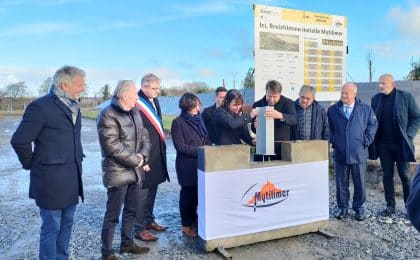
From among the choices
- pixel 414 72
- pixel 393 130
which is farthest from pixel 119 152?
pixel 414 72

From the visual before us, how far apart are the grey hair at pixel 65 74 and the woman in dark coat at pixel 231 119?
1740 mm

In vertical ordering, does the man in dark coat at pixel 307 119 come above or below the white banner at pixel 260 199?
above

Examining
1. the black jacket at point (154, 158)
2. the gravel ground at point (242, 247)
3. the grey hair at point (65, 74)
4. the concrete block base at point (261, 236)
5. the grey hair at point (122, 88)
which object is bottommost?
the gravel ground at point (242, 247)

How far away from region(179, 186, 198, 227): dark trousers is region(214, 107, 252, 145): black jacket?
0.70m

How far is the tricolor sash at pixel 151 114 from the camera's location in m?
4.39

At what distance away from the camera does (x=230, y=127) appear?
4.42m

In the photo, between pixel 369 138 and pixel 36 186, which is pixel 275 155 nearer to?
pixel 369 138

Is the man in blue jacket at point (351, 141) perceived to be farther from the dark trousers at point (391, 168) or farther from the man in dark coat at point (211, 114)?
the man in dark coat at point (211, 114)

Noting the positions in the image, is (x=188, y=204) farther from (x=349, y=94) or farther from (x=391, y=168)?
(x=391, y=168)

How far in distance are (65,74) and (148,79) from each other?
1.22m

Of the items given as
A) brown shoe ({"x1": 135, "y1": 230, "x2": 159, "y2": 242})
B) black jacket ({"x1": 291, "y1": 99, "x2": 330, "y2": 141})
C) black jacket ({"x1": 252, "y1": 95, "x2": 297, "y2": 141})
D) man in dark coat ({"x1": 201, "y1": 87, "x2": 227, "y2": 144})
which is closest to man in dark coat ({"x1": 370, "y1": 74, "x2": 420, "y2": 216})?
black jacket ({"x1": 291, "y1": 99, "x2": 330, "y2": 141})

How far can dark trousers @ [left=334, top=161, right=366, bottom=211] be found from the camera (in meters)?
5.13

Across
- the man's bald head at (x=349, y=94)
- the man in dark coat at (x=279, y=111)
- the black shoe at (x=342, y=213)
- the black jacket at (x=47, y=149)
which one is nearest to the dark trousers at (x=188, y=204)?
the man in dark coat at (x=279, y=111)

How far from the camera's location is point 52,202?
3.28 meters
